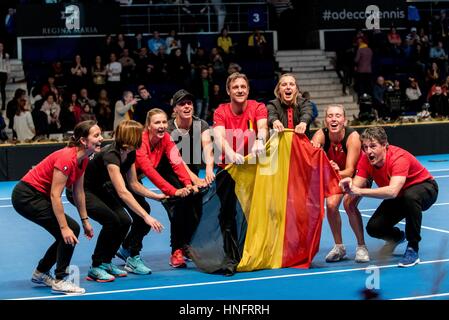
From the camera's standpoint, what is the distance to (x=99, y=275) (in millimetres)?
8398

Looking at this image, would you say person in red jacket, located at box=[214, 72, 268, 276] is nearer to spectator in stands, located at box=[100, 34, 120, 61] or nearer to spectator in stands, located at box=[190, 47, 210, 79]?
spectator in stands, located at box=[190, 47, 210, 79]

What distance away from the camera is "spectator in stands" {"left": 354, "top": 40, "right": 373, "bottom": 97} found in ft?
76.0

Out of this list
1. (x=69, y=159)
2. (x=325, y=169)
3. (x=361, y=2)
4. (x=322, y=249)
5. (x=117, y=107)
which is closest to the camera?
(x=69, y=159)

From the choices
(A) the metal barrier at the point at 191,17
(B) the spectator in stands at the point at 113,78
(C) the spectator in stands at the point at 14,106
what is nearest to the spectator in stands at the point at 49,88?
(C) the spectator in stands at the point at 14,106

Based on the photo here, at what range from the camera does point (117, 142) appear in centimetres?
838

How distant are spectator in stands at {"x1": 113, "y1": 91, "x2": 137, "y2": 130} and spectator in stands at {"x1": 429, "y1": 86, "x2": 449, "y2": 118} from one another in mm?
7683

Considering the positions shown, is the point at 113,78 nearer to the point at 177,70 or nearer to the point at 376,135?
the point at 177,70

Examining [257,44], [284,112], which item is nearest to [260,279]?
[284,112]

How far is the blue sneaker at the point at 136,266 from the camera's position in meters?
8.77

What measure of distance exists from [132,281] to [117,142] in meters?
1.32

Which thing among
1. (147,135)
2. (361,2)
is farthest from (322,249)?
(361,2)

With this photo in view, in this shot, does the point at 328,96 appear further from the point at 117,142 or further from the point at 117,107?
the point at 117,142

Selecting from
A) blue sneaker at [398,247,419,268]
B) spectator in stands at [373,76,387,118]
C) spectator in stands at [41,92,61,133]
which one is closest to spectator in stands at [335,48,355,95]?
spectator in stands at [373,76,387,118]

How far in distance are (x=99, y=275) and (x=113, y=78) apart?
Result: 12.6 m
